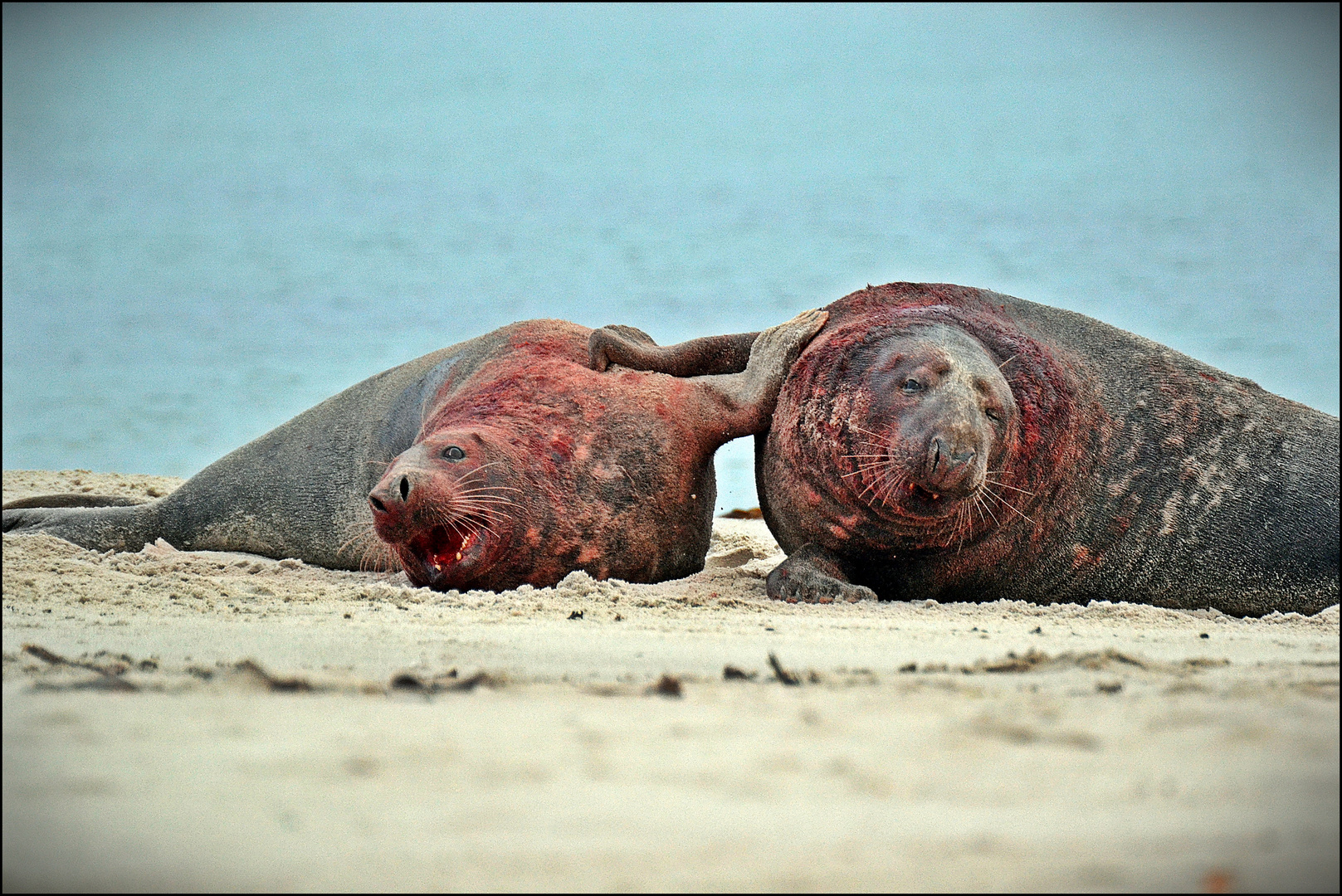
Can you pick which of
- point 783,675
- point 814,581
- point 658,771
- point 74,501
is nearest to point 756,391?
point 814,581

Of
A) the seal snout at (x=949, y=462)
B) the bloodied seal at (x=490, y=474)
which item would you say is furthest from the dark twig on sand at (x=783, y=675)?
the bloodied seal at (x=490, y=474)

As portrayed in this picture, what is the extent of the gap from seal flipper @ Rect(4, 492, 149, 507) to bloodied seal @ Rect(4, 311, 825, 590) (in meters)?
0.20

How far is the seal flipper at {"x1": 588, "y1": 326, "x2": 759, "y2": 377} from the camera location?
576cm

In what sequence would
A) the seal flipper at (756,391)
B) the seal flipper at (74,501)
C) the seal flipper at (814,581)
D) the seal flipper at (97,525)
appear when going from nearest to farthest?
the seal flipper at (814,581)
the seal flipper at (756,391)
the seal flipper at (97,525)
the seal flipper at (74,501)

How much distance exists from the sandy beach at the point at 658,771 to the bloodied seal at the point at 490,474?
1803 millimetres

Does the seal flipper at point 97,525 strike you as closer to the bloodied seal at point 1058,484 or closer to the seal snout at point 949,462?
the bloodied seal at point 1058,484

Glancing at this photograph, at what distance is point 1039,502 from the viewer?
524 centimetres

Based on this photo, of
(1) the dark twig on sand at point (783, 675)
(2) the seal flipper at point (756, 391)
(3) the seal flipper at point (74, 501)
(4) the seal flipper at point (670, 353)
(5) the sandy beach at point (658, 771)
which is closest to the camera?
(5) the sandy beach at point (658, 771)

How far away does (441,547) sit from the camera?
4934 millimetres

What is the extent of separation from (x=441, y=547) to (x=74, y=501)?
10.6 ft

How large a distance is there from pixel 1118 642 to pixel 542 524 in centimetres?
221

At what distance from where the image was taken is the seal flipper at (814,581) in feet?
16.3

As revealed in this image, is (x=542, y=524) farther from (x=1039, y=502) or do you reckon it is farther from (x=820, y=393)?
(x=1039, y=502)

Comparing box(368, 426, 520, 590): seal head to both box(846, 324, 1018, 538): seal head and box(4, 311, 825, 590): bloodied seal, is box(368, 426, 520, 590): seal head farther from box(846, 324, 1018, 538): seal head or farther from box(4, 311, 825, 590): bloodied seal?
box(846, 324, 1018, 538): seal head
